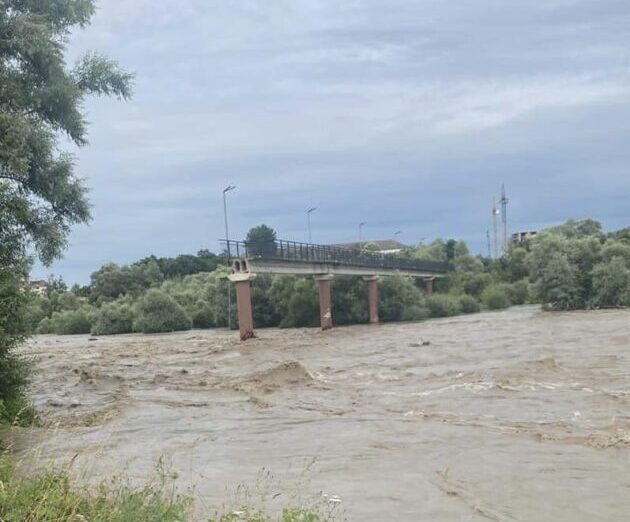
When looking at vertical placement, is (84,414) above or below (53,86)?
below

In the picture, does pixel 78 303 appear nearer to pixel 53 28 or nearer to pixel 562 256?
pixel 562 256

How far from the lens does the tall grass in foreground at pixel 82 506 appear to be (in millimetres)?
6098

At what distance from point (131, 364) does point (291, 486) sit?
30.5 metres

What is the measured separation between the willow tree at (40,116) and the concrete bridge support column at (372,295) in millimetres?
57950

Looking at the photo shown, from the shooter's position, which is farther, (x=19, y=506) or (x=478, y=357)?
(x=478, y=357)

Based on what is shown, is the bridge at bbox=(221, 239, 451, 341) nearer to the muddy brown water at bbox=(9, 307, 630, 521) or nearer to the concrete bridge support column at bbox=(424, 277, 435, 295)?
the concrete bridge support column at bbox=(424, 277, 435, 295)

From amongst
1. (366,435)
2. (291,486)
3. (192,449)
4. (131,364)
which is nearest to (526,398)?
(366,435)

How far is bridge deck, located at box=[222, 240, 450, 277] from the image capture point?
5481 cm

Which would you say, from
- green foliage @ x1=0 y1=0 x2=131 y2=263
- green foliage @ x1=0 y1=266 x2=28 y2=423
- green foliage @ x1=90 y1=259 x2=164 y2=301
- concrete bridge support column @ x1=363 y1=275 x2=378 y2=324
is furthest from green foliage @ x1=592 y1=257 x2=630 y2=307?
green foliage @ x1=90 y1=259 x2=164 y2=301

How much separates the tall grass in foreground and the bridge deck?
152ft

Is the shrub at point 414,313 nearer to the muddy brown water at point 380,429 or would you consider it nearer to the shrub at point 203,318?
the shrub at point 203,318

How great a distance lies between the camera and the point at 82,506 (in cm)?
679

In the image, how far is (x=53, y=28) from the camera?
781 inches

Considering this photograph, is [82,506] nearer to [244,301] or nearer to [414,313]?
[244,301]
